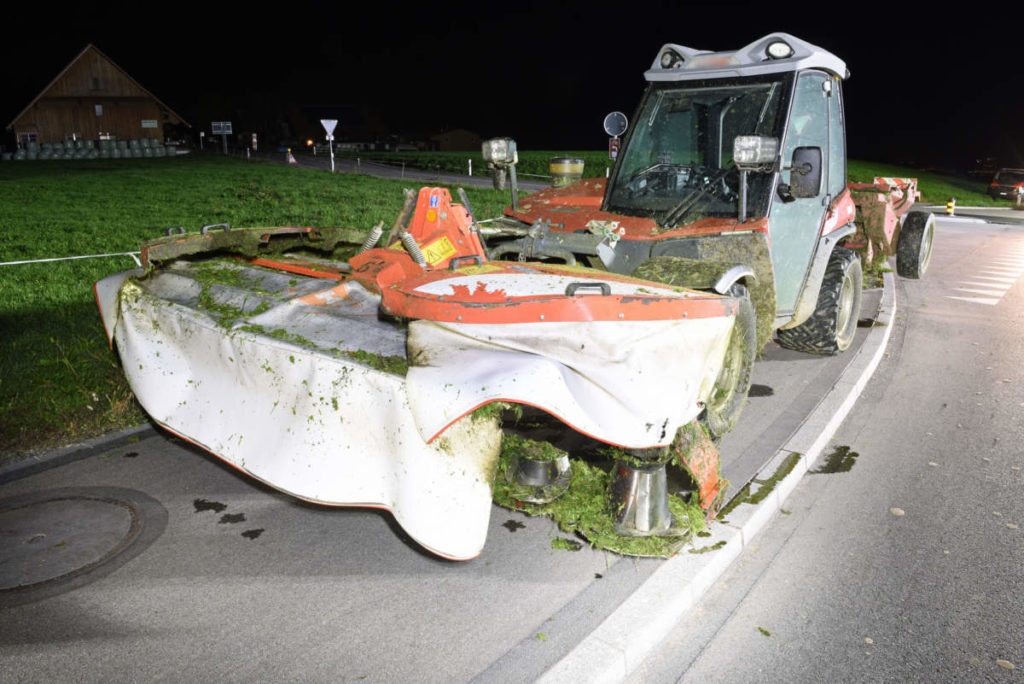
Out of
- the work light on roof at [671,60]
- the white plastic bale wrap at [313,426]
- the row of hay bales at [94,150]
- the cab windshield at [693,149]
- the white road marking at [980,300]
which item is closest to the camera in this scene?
the white plastic bale wrap at [313,426]

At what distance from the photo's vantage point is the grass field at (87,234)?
5488mm

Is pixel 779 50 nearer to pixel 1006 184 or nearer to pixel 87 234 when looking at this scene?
pixel 87 234

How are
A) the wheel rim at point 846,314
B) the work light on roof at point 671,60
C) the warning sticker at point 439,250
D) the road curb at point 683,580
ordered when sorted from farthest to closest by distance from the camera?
the wheel rim at point 846,314 < the work light on roof at point 671,60 < the warning sticker at point 439,250 < the road curb at point 683,580

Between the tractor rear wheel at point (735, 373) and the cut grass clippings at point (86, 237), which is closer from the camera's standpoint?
the tractor rear wheel at point (735, 373)

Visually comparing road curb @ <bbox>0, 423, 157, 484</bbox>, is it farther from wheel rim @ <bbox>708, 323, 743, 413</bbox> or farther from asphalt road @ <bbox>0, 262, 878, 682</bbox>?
wheel rim @ <bbox>708, 323, 743, 413</bbox>

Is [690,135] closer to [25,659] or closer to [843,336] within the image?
[843,336]

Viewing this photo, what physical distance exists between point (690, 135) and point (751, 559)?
11.8 feet

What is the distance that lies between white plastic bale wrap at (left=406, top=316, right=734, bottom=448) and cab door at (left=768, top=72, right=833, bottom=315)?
257 cm

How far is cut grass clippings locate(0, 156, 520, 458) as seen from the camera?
5469 millimetres

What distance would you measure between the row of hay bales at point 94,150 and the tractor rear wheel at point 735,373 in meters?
56.7

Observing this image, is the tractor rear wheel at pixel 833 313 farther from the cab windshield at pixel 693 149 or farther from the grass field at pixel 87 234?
the grass field at pixel 87 234

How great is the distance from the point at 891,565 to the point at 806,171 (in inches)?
106

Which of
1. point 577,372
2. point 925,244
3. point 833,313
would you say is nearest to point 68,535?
point 577,372

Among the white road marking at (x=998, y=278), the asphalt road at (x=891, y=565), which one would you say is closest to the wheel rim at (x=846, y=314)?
the asphalt road at (x=891, y=565)
